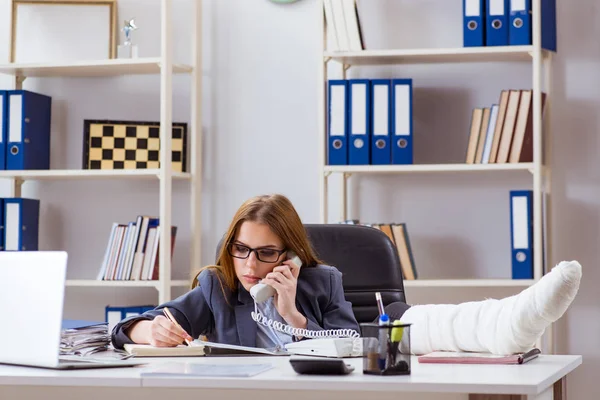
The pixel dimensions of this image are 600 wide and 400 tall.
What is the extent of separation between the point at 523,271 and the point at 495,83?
78 cm

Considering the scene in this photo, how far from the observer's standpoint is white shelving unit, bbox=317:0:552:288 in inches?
132

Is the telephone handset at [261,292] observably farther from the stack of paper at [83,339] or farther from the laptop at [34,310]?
the laptop at [34,310]

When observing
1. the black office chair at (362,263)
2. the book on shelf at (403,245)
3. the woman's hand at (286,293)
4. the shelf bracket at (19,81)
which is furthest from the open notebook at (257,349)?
the shelf bracket at (19,81)

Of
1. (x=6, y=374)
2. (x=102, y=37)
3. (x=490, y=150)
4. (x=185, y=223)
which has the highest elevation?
(x=102, y=37)

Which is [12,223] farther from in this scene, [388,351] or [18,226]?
[388,351]

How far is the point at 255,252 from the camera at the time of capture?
2.10 meters

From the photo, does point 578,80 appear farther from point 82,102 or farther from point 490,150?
point 82,102

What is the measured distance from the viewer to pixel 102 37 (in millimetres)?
3912

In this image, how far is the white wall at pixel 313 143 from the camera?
141 inches

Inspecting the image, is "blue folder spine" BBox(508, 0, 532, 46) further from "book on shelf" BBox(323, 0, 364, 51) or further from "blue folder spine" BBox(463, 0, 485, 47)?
"book on shelf" BBox(323, 0, 364, 51)

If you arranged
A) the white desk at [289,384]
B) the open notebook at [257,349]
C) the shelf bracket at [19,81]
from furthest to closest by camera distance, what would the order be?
the shelf bracket at [19,81]
the open notebook at [257,349]
the white desk at [289,384]

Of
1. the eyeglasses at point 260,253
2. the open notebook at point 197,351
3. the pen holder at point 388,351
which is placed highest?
the eyeglasses at point 260,253

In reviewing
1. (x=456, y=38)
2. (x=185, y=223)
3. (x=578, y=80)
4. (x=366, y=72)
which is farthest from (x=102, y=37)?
(x=578, y=80)

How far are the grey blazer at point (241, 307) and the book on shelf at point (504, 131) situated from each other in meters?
1.39
